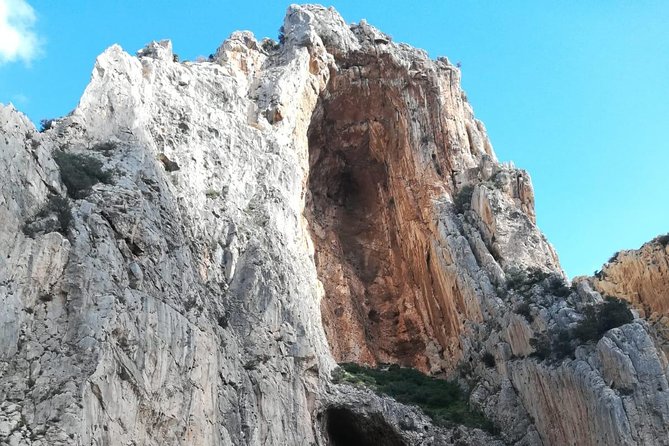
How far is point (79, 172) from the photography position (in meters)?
21.7

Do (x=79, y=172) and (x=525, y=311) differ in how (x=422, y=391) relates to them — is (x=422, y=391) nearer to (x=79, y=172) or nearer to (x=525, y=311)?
(x=525, y=311)

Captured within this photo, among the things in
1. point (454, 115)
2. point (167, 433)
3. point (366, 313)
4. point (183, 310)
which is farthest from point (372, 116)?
point (167, 433)

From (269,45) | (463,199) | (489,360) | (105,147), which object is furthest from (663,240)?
(105,147)

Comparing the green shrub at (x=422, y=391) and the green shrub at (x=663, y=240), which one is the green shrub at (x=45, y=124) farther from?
the green shrub at (x=663, y=240)

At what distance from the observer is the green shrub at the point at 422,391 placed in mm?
28922

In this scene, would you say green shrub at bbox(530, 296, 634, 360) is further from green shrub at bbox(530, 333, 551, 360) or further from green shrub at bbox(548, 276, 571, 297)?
green shrub at bbox(548, 276, 571, 297)

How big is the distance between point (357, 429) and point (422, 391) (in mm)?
3625

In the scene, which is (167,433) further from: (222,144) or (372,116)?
(372,116)

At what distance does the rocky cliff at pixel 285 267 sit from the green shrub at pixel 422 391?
672 millimetres

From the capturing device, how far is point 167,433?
721 inches

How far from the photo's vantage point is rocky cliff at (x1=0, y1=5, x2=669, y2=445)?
17609 mm

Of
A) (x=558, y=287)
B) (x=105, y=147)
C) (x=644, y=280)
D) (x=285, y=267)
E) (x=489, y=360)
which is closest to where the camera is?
(x=105, y=147)

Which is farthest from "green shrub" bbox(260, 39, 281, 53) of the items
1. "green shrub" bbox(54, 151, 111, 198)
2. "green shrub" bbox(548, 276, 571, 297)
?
"green shrub" bbox(548, 276, 571, 297)

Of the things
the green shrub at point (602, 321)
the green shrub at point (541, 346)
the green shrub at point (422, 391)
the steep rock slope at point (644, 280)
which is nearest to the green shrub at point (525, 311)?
the green shrub at point (541, 346)
